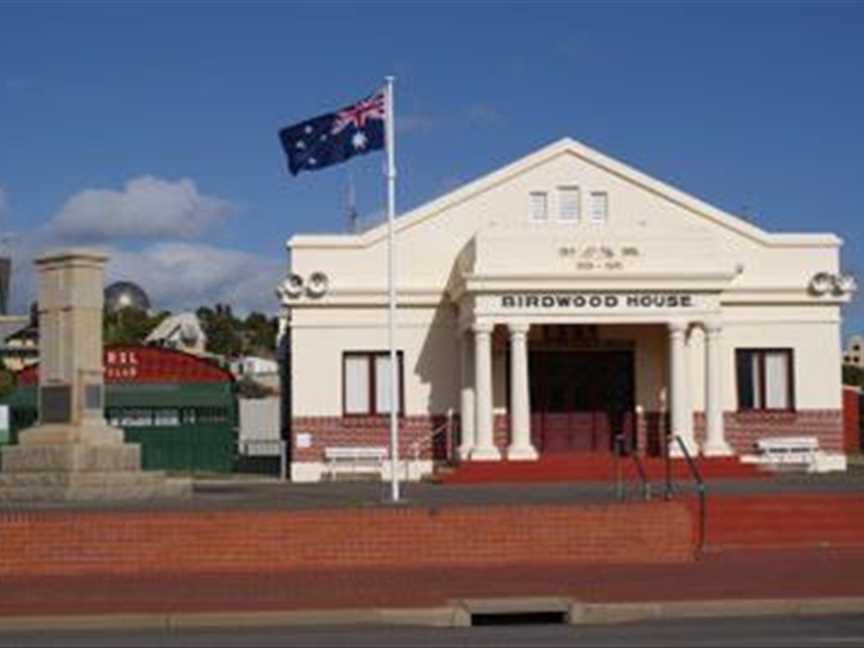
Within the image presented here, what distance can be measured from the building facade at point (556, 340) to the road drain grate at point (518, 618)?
22.6 meters

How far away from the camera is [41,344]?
26906 mm

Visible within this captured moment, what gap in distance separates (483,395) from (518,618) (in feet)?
70.8

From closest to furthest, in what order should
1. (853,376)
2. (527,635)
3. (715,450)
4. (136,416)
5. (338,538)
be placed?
(527,635) → (338,538) → (715,450) → (136,416) → (853,376)

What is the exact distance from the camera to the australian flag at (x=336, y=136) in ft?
101

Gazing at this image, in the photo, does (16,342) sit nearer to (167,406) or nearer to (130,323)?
(130,323)

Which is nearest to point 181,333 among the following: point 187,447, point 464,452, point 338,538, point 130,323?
point 130,323

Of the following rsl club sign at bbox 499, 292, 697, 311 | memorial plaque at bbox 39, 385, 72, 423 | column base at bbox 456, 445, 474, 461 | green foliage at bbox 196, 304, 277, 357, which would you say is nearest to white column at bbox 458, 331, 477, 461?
column base at bbox 456, 445, 474, 461

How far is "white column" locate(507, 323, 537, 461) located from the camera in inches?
1529

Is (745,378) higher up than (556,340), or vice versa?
(556,340)

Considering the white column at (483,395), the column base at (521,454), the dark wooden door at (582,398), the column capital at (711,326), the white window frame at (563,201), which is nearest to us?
the column base at (521,454)

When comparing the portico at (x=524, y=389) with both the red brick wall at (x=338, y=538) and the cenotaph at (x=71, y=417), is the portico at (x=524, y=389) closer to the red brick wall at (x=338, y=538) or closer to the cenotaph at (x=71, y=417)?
the cenotaph at (x=71, y=417)

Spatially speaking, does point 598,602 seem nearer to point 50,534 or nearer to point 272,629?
point 272,629

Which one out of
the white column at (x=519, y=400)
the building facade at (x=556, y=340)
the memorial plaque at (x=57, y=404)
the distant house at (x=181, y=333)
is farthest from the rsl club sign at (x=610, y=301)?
the distant house at (x=181, y=333)

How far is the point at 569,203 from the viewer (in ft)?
139
